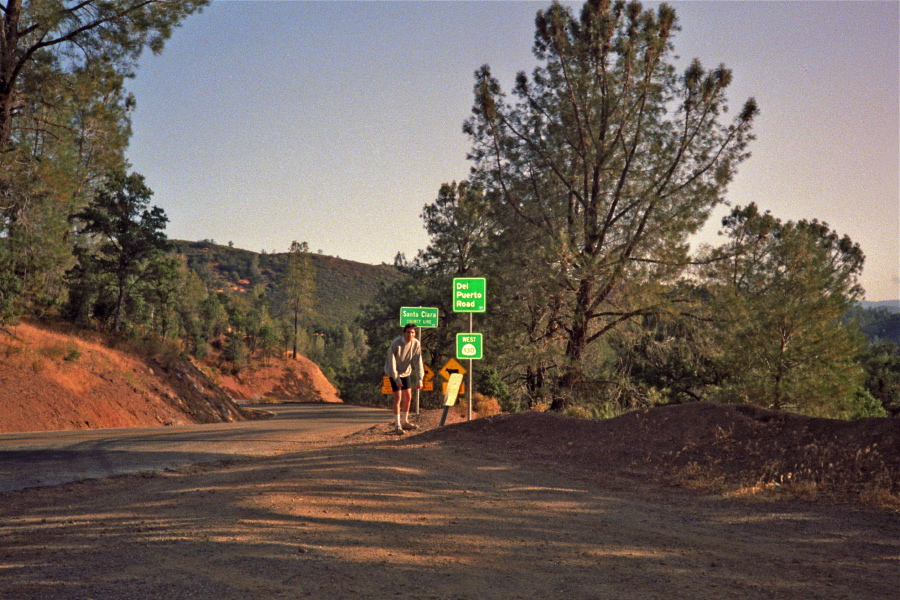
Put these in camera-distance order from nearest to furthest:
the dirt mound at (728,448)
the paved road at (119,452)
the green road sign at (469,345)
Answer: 1. the dirt mound at (728,448)
2. the paved road at (119,452)
3. the green road sign at (469,345)

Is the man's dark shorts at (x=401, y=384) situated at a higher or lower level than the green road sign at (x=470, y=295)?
lower

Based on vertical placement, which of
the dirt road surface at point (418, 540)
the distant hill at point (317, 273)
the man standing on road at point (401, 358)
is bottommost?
the dirt road surface at point (418, 540)

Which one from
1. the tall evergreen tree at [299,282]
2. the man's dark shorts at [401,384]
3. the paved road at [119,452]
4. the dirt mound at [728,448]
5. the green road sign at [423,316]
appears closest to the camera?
the dirt mound at [728,448]

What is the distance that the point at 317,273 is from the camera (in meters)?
175

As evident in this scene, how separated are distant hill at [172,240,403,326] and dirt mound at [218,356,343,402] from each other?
58397mm

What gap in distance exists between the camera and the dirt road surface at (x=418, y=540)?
14.8 feet

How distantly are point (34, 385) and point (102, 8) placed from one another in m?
12.3

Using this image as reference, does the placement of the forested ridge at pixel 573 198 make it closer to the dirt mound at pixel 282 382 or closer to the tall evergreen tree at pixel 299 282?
the dirt mound at pixel 282 382

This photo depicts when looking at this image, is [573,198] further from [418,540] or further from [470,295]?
[418,540]

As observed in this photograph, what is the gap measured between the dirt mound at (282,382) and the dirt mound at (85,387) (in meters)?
44.3

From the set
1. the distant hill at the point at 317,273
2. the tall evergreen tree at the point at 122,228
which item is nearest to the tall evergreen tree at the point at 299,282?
the distant hill at the point at 317,273

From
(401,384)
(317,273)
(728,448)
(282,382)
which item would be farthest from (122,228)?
(317,273)

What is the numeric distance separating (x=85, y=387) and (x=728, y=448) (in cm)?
2197

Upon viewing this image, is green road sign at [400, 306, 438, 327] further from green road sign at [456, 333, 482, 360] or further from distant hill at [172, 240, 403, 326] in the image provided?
distant hill at [172, 240, 403, 326]
